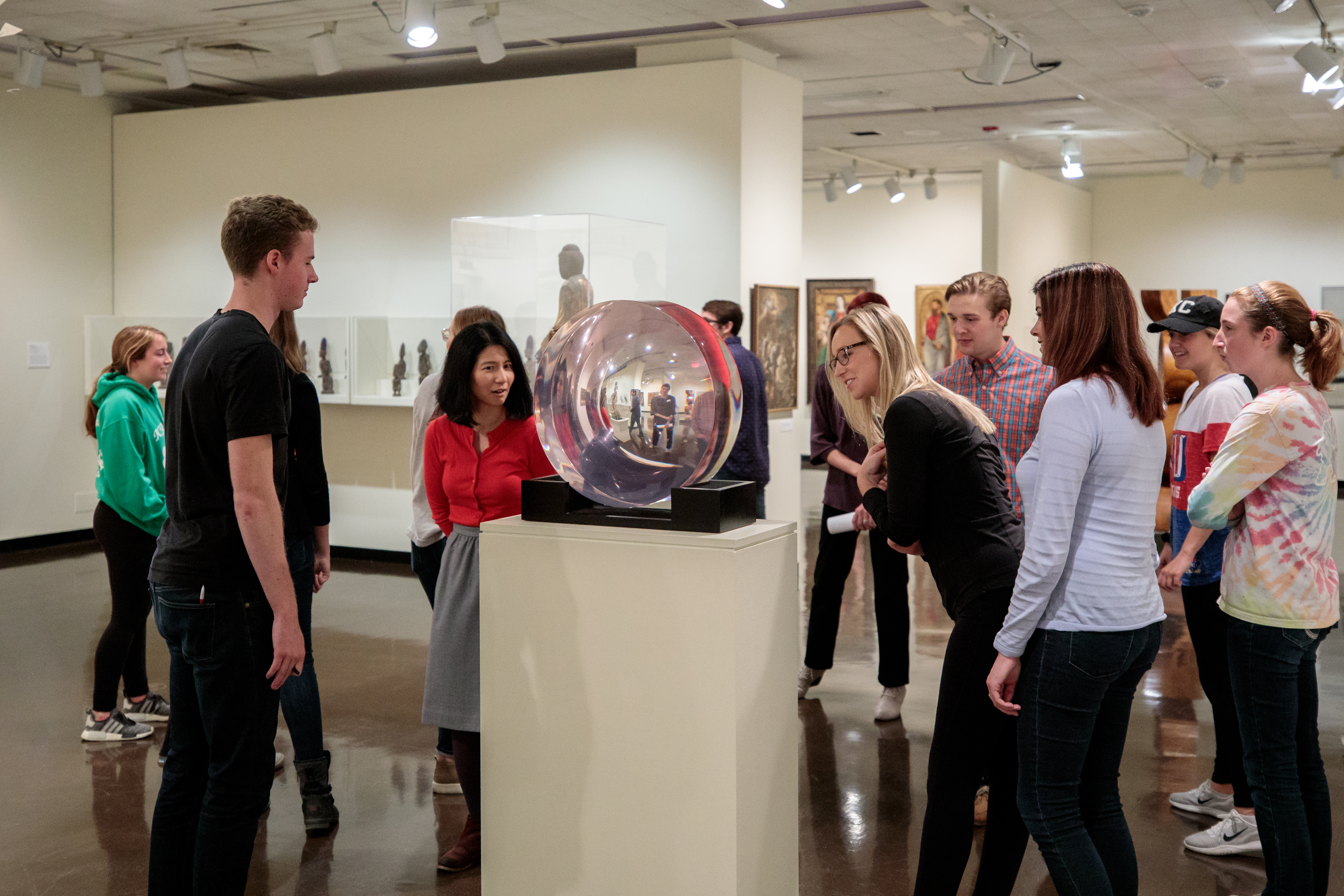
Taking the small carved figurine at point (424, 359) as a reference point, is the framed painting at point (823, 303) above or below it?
above

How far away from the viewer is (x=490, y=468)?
11.0 feet

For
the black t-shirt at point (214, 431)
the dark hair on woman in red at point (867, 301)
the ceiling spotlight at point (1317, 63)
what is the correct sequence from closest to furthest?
the black t-shirt at point (214, 431) → the dark hair on woman in red at point (867, 301) → the ceiling spotlight at point (1317, 63)

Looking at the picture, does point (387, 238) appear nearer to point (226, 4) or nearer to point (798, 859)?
point (226, 4)

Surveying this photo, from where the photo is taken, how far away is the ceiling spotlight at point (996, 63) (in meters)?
6.79

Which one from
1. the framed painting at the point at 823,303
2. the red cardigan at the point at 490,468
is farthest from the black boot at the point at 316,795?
the framed painting at the point at 823,303

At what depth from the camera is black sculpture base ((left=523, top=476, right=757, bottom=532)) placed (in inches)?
93.9

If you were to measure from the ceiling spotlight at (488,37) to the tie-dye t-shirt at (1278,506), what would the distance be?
16.2 feet

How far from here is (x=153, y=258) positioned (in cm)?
949

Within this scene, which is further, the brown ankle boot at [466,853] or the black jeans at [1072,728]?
the brown ankle boot at [466,853]

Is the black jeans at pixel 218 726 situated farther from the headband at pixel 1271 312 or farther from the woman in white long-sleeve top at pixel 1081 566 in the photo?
the headband at pixel 1271 312

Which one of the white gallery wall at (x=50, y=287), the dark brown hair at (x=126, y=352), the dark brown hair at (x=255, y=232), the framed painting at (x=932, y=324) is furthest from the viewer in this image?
the framed painting at (x=932, y=324)

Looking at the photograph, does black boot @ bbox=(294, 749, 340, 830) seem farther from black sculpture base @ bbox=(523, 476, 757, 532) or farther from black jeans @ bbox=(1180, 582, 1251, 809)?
black jeans @ bbox=(1180, 582, 1251, 809)

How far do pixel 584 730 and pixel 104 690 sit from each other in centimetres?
291

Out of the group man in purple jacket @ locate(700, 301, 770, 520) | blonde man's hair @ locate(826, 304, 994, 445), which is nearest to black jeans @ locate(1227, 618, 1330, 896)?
blonde man's hair @ locate(826, 304, 994, 445)
